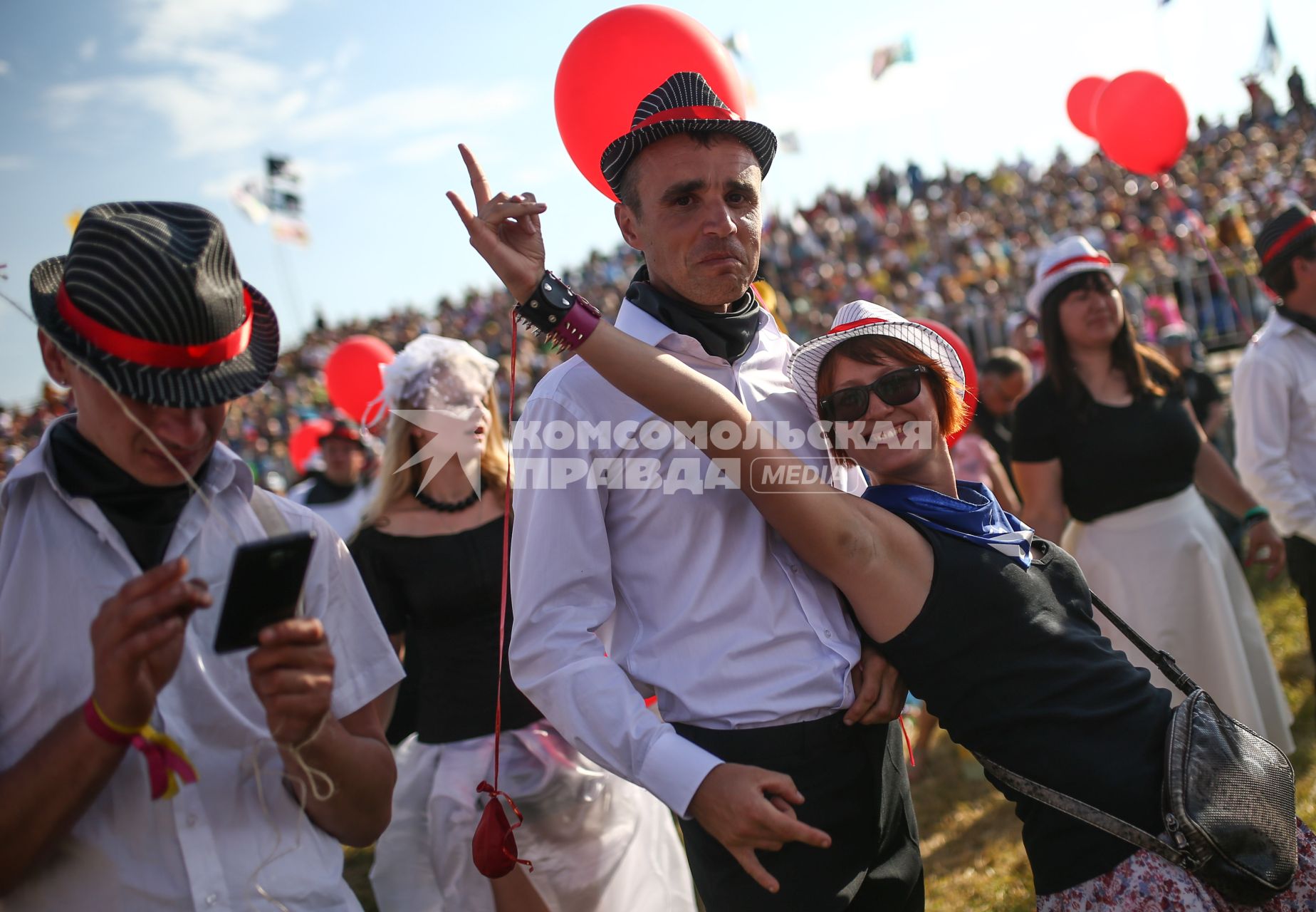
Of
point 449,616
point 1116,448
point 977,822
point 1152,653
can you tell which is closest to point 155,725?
point 449,616

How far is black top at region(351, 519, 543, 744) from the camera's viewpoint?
306 cm

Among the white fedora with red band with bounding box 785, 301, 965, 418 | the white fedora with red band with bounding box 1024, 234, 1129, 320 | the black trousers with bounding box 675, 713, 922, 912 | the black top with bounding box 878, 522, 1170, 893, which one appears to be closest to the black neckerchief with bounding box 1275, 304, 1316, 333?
the white fedora with red band with bounding box 1024, 234, 1129, 320

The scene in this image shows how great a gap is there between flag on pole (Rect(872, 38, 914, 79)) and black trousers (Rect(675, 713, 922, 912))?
1972cm

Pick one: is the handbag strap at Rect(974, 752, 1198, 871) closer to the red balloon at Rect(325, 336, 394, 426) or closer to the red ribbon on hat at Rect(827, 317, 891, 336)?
the red ribbon on hat at Rect(827, 317, 891, 336)

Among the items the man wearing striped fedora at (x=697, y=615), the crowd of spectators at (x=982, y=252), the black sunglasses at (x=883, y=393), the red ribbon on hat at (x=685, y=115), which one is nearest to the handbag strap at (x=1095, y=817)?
the man wearing striped fedora at (x=697, y=615)

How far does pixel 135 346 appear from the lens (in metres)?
1.42

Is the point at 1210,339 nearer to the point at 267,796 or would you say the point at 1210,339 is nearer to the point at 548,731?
the point at 548,731

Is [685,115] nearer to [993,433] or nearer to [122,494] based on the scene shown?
[122,494]

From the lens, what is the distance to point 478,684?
3.07 m

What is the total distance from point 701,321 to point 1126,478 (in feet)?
7.73

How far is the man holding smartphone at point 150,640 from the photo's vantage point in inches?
52.4

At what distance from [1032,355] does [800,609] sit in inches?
249

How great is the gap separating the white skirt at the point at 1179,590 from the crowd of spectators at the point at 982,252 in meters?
7.80

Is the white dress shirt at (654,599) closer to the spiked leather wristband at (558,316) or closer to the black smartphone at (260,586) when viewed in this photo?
the spiked leather wristband at (558,316)
